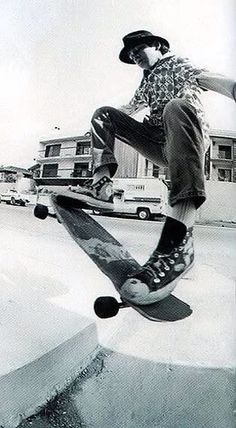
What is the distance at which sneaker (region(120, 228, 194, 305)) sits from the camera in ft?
3.36

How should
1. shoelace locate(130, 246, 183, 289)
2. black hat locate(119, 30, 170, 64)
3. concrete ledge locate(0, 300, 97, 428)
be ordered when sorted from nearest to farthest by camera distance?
1. concrete ledge locate(0, 300, 97, 428)
2. shoelace locate(130, 246, 183, 289)
3. black hat locate(119, 30, 170, 64)

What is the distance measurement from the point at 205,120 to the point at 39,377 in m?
1.03

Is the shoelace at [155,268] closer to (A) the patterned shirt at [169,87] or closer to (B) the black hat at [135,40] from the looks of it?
(A) the patterned shirt at [169,87]

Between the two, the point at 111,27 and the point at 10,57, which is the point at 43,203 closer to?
the point at 10,57

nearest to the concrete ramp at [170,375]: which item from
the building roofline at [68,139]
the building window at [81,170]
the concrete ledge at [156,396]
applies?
the concrete ledge at [156,396]

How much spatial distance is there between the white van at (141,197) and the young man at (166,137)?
32 mm

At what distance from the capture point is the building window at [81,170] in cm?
117

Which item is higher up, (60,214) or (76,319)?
(60,214)

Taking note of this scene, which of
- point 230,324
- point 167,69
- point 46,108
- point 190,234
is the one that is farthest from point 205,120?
point 230,324

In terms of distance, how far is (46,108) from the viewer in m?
1.23

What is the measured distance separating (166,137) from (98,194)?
322 millimetres

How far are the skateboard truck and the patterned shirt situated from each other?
64 centimetres

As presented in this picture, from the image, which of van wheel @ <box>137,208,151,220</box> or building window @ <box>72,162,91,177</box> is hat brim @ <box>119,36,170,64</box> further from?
van wheel @ <box>137,208,151,220</box>

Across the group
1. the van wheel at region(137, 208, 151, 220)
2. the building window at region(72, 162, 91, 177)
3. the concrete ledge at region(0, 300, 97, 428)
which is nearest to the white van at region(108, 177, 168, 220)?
the van wheel at region(137, 208, 151, 220)
